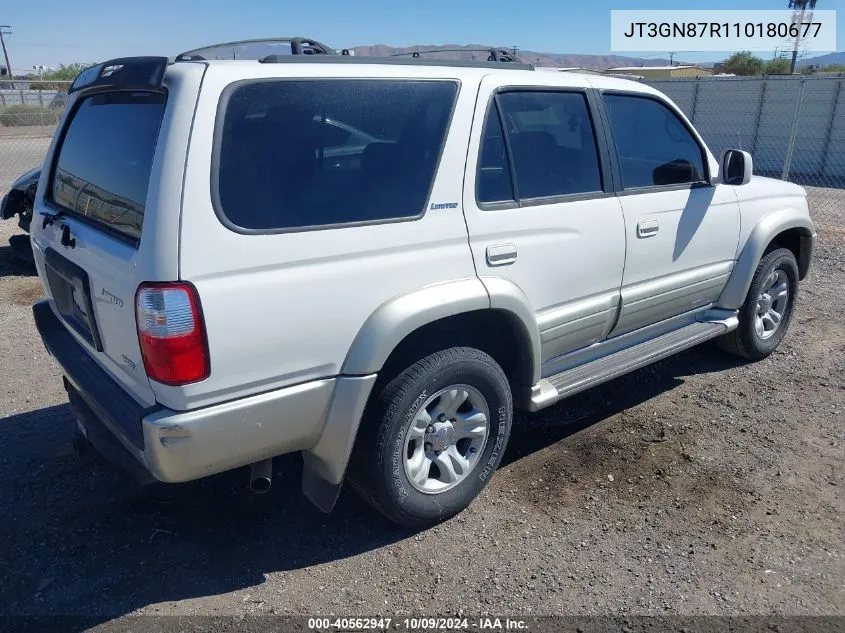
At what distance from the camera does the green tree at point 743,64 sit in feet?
159

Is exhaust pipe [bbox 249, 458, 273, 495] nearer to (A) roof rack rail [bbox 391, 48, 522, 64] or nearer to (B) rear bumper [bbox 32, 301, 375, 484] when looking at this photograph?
(B) rear bumper [bbox 32, 301, 375, 484]

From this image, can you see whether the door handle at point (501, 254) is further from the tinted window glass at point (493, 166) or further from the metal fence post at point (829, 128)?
the metal fence post at point (829, 128)

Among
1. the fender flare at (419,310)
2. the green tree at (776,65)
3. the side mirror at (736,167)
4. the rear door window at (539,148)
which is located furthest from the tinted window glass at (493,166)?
the green tree at (776,65)

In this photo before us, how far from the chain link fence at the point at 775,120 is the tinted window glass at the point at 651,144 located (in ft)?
41.7

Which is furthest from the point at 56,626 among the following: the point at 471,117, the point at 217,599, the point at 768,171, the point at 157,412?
the point at 768,171

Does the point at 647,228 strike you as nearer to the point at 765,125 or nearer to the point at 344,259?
the point at 344,259

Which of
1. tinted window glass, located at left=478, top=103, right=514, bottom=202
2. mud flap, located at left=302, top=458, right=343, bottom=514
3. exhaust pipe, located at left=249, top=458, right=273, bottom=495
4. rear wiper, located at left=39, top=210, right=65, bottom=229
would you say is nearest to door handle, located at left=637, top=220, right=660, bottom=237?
tinted window glass, located at left=478, top=103, right=514, bottom=202

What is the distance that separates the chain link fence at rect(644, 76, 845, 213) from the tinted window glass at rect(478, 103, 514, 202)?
14150 millimetres

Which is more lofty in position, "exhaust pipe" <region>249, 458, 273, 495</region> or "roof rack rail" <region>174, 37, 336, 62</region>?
"roof rack rail" <region>174, 37, 336, 62</region>

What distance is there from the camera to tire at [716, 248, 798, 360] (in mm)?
4902

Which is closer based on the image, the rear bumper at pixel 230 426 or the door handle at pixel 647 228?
the rear bumper at pixel 230 426

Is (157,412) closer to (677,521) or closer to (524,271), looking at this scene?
(524,271)

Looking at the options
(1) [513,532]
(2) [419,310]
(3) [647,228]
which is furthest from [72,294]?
(3) [647,228]

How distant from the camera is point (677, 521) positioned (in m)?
3.29
